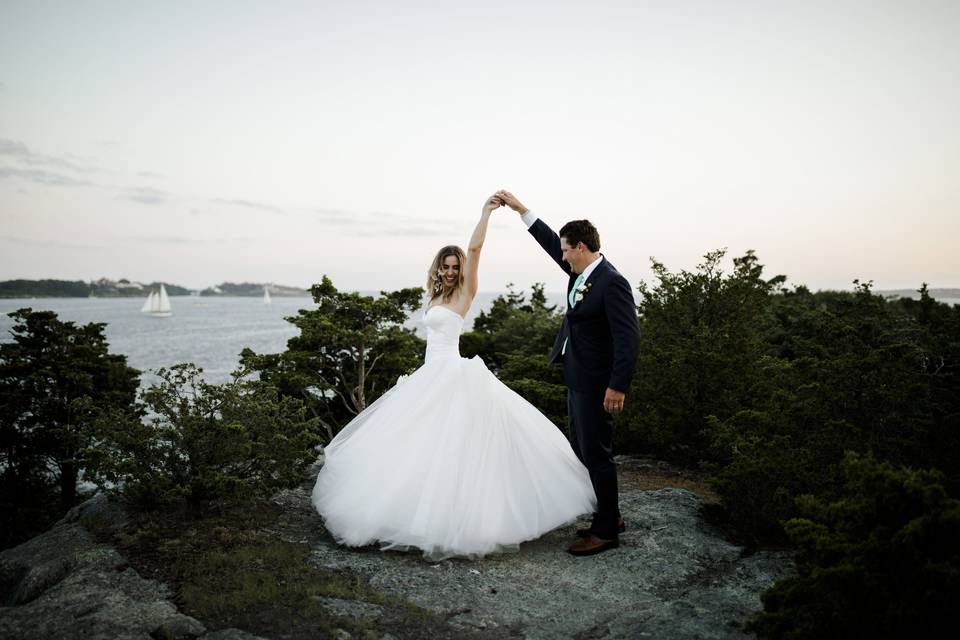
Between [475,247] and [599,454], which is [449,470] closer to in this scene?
[599,454]

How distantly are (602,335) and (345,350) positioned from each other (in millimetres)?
10320

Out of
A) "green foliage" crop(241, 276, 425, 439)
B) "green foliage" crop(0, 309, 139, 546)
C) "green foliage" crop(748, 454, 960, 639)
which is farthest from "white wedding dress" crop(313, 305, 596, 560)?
"green foliage" crop(0, 309, 139, 546)

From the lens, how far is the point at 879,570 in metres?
2.79

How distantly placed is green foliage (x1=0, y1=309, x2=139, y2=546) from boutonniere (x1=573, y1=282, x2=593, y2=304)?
10506 millimetres

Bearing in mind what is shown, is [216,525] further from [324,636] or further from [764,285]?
[764,285]

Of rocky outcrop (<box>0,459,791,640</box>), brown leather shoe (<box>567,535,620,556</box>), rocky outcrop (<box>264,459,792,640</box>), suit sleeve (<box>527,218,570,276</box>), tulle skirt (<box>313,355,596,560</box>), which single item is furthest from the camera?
suit sleeve (<box>527,218,570,276</box>)

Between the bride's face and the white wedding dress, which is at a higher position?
the bride's face

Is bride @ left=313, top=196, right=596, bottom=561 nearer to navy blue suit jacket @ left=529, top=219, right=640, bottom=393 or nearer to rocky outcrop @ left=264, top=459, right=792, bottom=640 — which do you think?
rocky outcrop @ left=264, top=459, right=792, bottom=640

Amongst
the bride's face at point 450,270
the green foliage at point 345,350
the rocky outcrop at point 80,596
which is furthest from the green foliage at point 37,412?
the bride's face at point 450,270

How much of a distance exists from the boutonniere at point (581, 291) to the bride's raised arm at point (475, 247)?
42.8 inches

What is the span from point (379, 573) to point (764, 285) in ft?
27.1

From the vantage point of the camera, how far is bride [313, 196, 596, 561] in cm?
471

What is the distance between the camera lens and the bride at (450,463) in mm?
4711

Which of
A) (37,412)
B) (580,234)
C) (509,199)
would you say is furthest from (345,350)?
(580,234)
